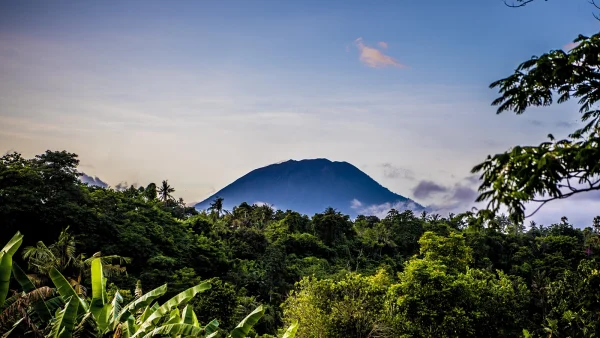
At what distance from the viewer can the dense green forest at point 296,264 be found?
414 cm

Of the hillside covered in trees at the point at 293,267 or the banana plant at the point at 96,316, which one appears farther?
the hillside covered in trees at the point at 293,267

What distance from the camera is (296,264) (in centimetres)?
3881

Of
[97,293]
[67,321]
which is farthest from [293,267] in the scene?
[67,321]

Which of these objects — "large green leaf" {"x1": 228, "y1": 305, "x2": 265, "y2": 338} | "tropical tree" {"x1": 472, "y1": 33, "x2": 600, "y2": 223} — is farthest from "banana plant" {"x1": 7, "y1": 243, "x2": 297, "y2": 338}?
"tropical tree" {"x1": 472, "y1": 33, "x2": 600, "y2": 223}

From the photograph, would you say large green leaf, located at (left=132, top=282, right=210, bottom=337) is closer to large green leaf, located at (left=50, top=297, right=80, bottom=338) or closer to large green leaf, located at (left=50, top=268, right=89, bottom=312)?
large green leaf, located at (left=50, top=297, right=80, bottom=338)

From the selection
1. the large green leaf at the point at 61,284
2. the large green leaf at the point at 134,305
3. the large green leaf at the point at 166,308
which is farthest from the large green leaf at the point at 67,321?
the large green leaf at the point at 166,308

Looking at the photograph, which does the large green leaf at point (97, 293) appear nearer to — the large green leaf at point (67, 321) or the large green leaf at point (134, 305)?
the large green leaf at point (134, 305)

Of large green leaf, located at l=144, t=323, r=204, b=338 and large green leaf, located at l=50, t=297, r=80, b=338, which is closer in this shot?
large green leaf, located at l=50, t=297, r=80, b=338

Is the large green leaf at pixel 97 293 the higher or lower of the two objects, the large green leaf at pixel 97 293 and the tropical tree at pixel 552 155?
the lower

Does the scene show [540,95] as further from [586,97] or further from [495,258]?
[495,258]

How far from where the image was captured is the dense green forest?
13.6 ft

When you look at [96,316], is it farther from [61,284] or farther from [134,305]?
[61,284]

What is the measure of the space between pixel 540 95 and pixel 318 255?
42.1 metres

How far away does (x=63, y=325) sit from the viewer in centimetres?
483
